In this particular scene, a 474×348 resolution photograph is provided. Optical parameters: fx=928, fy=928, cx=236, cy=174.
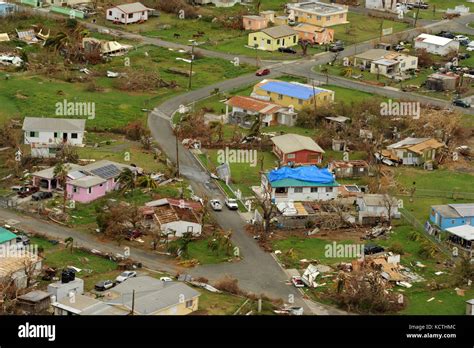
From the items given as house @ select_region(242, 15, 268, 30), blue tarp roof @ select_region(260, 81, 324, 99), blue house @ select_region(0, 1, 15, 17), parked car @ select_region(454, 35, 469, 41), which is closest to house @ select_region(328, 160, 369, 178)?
blue tarp roof @ select_region(260, 81, 324, 99)

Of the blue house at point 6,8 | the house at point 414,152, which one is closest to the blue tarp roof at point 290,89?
the house at point 414,152

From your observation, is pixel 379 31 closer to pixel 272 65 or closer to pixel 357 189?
pixel 272 65

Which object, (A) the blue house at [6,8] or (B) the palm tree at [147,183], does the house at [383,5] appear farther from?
(B) the palm tree at [147,183]

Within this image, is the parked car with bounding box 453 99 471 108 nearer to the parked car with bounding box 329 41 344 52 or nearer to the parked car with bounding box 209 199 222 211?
the parked car with bounding box 329 41 344 52

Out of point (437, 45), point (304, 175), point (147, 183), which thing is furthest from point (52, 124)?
point (437, 45)
